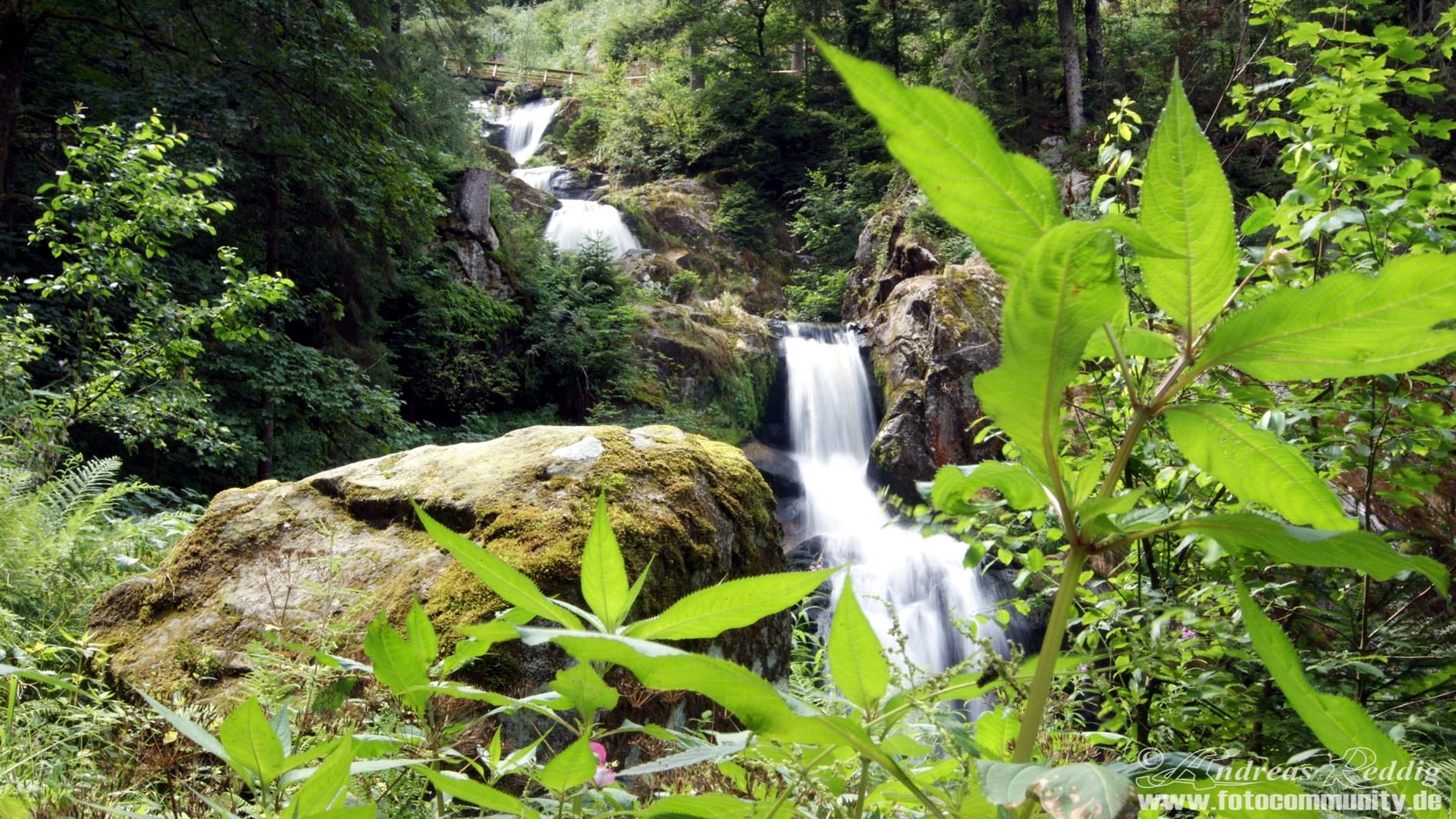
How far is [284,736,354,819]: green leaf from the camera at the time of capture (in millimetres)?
418

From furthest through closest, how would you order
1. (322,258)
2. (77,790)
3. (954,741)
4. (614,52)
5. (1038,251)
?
(614,52) < (322,258) < (77,790) < (954,741) < (1038,251)

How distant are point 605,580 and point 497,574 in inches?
2.9

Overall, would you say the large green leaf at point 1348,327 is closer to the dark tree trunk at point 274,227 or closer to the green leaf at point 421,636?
the green leaf at point 421,636

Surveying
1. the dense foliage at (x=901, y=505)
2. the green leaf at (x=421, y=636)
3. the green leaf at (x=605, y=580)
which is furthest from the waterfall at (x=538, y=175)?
the green leaf at (x=605, y=580)

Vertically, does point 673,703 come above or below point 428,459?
below

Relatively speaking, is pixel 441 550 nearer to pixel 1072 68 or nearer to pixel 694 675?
pixel 694 675

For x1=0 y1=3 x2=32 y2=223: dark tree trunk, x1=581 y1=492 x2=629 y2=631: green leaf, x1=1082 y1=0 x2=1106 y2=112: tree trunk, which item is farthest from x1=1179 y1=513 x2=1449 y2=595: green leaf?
x1=1082 y1=0 x2=1106 y2=112: tree trunk

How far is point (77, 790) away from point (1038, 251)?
168 cm

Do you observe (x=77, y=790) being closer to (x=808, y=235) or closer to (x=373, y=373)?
(x=373, y=373)

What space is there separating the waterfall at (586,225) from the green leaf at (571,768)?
18.1 m

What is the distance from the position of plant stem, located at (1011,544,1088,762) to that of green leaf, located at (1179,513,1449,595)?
54mm

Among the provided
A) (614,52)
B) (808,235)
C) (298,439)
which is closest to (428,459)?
(298,439)

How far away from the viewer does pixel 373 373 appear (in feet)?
32.4

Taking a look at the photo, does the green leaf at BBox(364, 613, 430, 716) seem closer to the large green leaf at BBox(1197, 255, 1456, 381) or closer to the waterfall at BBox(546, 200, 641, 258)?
the large green leaf at BBox(1197, 255, 1456, 381)
